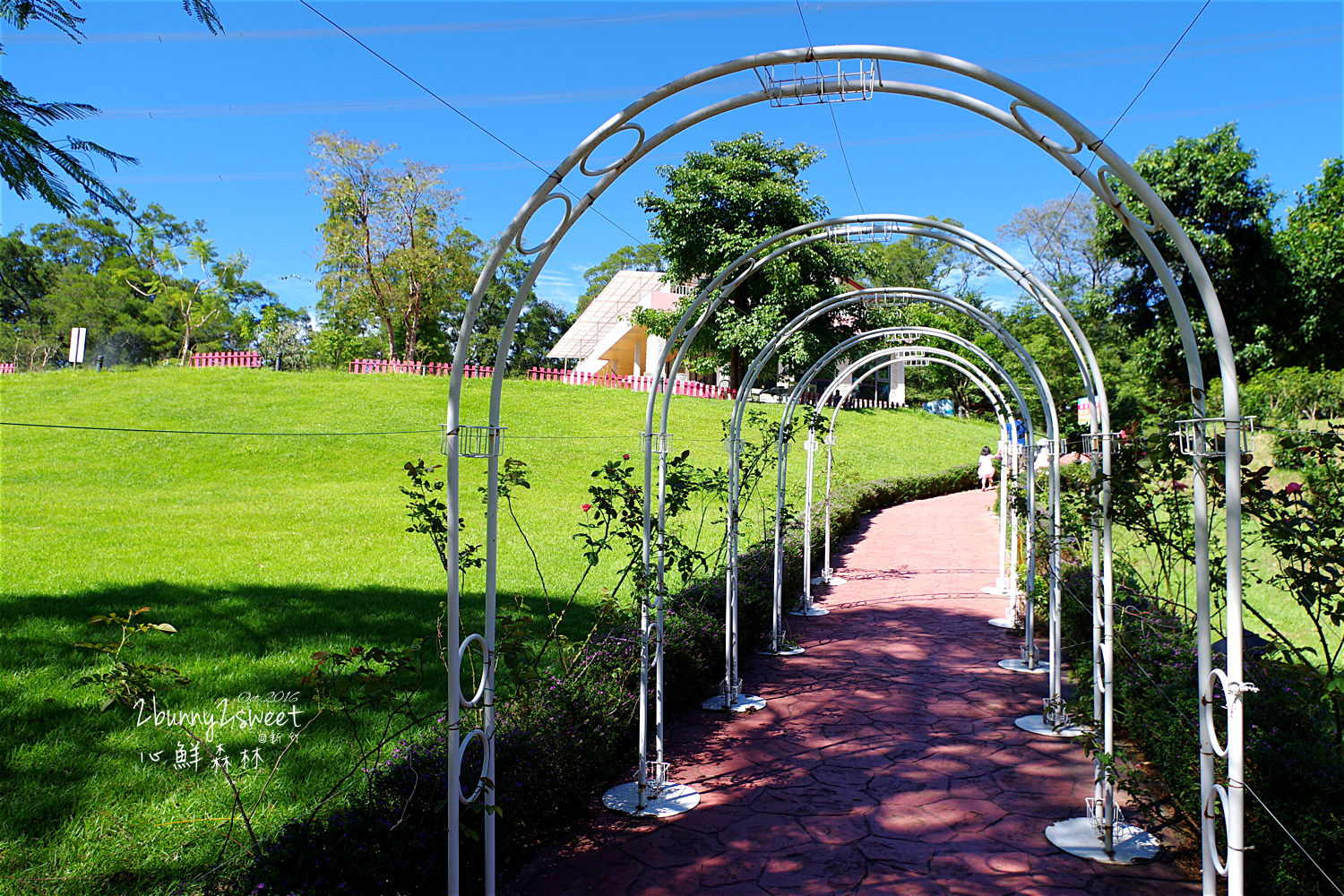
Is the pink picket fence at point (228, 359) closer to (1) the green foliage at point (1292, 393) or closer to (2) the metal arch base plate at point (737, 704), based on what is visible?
(2) the metal arch base plate at point (737, 704)

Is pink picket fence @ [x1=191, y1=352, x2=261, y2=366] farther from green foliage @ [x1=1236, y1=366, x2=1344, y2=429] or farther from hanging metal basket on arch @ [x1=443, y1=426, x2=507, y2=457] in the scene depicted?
hanging metal basket on arch @ [x1=443, y1=426, x2=507, y2=457]

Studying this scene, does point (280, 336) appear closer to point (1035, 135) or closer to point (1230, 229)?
point (1230, 229)

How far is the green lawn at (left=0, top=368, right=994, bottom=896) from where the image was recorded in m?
3.54

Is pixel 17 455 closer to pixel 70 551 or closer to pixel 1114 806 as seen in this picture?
pixel 70 551

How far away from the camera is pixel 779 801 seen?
4125mm

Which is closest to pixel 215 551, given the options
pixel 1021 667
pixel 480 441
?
pixel 480 441

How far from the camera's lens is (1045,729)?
514cm

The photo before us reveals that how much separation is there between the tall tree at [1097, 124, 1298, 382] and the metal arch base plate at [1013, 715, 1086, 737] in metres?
12.4

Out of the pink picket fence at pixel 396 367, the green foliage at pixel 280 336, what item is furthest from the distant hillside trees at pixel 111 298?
the pink picket fence at pixel 396 367

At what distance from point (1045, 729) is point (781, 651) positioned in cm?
231

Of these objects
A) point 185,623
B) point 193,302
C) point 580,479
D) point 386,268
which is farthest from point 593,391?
point 193,302

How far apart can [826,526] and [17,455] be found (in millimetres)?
15445

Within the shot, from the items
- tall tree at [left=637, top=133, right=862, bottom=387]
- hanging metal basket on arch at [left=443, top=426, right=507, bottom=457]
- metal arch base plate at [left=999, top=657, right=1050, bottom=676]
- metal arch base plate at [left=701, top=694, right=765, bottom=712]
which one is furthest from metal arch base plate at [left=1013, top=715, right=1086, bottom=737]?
tall tree at [left=637, top=133, right=862, bottom=387]

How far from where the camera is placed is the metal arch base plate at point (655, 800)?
157 inches
